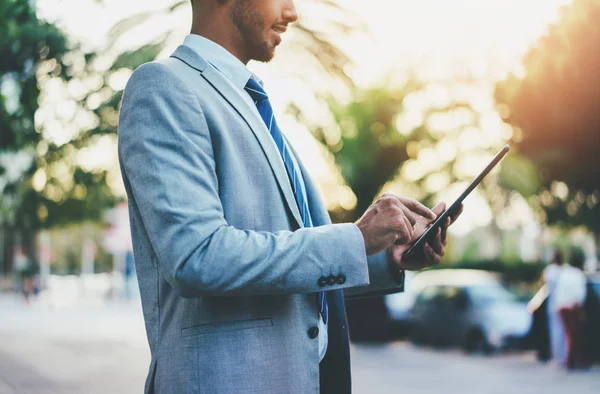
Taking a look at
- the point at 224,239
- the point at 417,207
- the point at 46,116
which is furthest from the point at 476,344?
the point at 224,239

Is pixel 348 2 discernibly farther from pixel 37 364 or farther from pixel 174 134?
pixel 37 364

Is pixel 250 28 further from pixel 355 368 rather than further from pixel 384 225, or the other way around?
pixel 355 368

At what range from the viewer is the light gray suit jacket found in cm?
167

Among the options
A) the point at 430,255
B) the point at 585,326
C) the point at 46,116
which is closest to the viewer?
the point at 430,255

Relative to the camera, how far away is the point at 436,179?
3356 centimetres

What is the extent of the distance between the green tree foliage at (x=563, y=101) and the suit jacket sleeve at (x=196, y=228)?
55.9 feet

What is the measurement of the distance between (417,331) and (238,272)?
1810cm

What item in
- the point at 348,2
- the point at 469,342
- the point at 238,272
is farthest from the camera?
the point at 469,342

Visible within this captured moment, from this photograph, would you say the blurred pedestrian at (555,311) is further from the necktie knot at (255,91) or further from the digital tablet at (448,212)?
the necktie knot at (255,91)

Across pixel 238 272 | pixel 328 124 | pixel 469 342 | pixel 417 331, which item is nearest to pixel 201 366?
pixel 238 272

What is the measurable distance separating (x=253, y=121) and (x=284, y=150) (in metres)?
0.12

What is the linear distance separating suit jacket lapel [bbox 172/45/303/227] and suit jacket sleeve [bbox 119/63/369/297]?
0.39ft

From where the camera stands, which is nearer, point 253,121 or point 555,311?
point 253,121

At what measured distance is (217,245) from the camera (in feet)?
5.44
